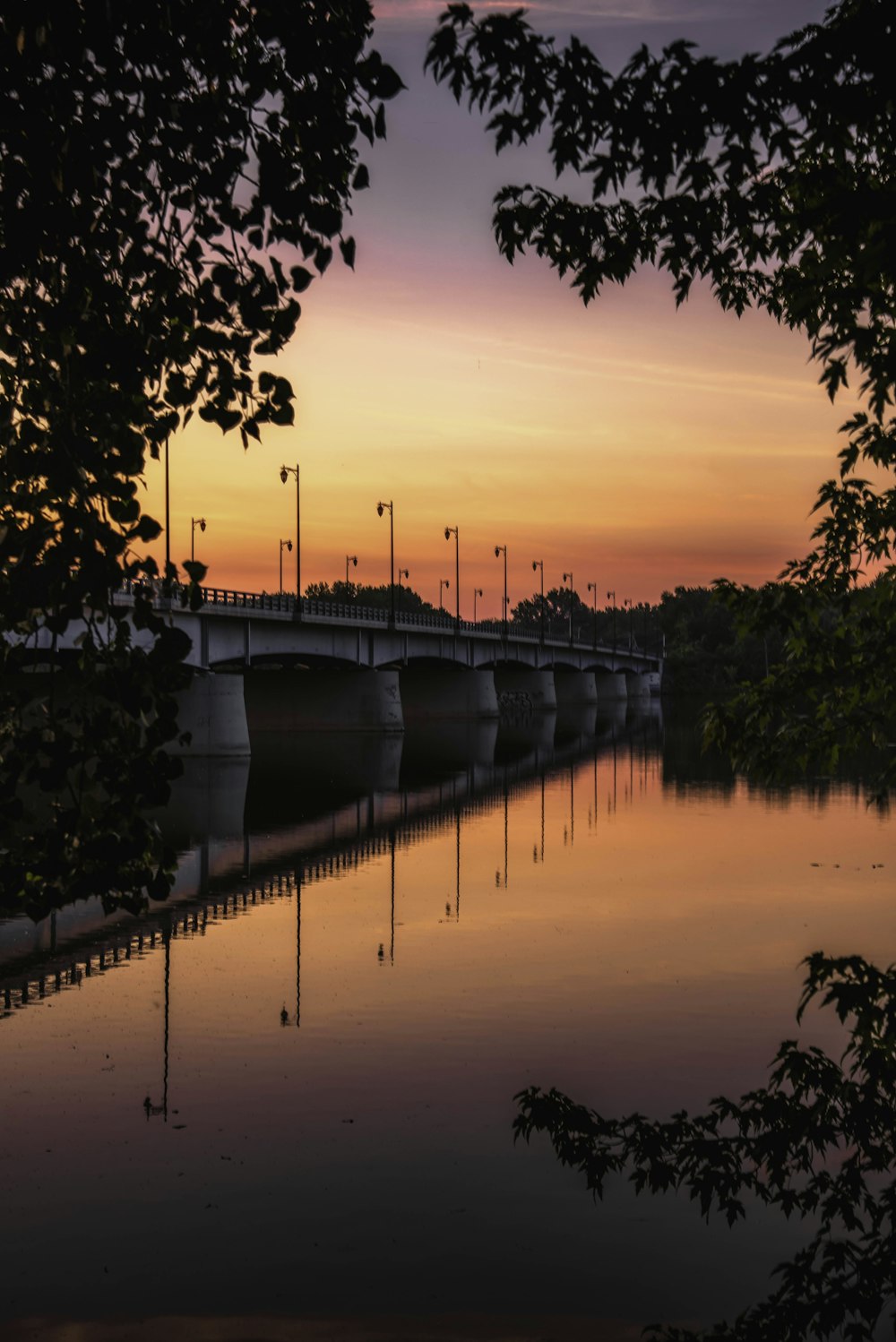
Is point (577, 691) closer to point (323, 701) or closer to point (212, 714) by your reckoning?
point (323, 701)

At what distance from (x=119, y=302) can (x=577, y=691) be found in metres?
172

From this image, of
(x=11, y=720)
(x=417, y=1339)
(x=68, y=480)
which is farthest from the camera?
(x=417, y=1339)

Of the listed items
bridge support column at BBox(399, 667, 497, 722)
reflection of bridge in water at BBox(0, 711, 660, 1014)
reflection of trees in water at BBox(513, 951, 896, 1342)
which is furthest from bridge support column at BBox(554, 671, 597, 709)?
reflection of trees in water at BBox(513, 951, 896, 1342)

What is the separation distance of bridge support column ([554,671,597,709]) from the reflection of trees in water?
16336 cm

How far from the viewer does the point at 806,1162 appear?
1041cm

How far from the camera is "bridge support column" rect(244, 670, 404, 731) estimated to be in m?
96.5

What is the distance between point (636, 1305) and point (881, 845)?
92.1 ft

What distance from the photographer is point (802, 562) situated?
11008 mm

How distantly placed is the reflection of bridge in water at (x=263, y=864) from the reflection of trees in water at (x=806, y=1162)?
4.34 m

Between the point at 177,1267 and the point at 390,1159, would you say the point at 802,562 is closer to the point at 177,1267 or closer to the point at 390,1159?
the point at 390,1159

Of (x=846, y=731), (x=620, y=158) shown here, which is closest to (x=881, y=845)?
(x=846, y=731)

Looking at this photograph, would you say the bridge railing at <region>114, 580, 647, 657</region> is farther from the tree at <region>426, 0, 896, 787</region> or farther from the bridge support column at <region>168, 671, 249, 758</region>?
the tree at <region>426, 0, 896, 787</region>

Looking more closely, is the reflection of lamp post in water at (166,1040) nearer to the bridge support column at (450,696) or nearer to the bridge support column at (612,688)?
the bridge support column at (450,696)

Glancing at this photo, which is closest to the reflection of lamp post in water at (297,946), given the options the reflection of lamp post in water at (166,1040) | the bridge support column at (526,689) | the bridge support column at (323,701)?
the reflection of lamp post in water at (166,1040)
